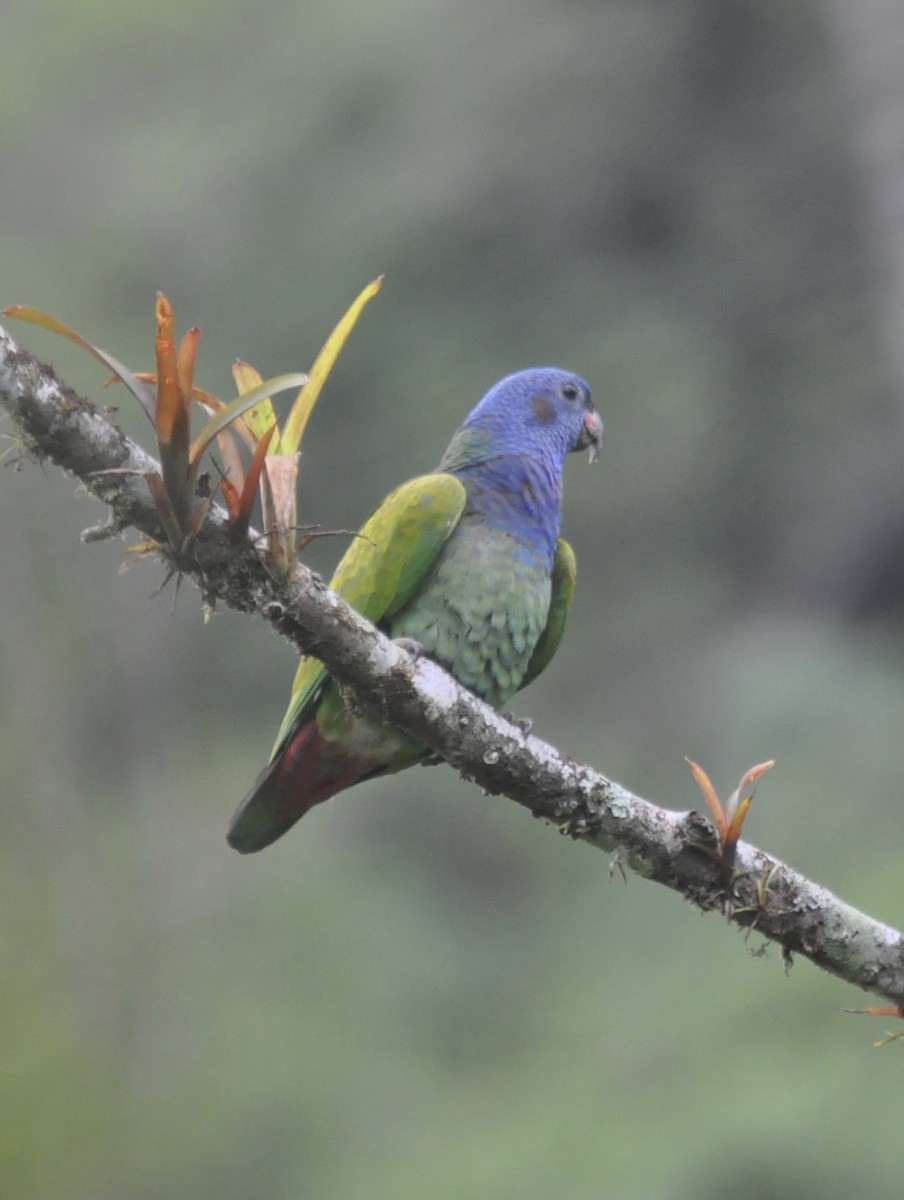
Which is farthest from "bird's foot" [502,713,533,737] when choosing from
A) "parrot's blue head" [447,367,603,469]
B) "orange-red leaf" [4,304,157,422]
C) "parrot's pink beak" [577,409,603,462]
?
"parrot's pink beak" [577,409,603,462]

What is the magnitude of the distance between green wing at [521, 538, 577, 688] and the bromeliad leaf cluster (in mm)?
1570

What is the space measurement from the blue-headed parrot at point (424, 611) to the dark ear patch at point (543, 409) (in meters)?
0.49

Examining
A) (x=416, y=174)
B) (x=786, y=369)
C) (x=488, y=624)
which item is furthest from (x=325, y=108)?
(x=488, y=624)

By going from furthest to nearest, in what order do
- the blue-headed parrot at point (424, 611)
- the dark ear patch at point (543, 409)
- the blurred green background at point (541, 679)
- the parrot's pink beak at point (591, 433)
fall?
the blurred green background at point (541, 679) < the parrot's pink beak at point (591, 433) < the dark ear patch at point (543, 409) < the blue-headed parrot at point (424, 611)

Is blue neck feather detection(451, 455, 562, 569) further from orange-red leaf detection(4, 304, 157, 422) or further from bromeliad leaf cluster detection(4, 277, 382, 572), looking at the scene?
orange-red leaf detection(4, 304, 157, 422)

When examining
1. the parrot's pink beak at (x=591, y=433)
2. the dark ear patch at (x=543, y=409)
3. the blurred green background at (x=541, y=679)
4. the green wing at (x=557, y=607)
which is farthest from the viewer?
the blurred green background at (x=541, y=679)

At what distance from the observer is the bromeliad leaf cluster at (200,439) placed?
2.14m

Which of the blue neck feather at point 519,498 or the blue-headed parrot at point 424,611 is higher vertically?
the blue neck feather at point 519,498

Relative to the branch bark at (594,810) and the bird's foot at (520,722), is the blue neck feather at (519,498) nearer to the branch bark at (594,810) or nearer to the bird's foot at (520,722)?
the bird's foot at (520,722)

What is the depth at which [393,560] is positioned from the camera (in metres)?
3.38

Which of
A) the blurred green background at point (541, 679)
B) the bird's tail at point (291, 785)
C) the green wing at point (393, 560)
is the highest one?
the blurred green background at point (541, 679)

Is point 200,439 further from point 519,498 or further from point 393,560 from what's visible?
point 519,498

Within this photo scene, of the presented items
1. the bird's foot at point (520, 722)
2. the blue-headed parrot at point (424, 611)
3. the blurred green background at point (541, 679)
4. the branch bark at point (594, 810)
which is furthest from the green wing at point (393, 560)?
the blurred green background at point (541, 679)

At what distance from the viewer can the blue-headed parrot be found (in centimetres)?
334
